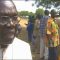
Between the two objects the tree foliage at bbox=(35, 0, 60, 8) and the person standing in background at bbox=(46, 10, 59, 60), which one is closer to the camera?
the person standing in background at bbox=(46, 10, 59, 60)

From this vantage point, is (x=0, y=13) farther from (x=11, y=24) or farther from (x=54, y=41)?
(x=54, y=41)

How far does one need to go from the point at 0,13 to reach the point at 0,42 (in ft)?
0.39

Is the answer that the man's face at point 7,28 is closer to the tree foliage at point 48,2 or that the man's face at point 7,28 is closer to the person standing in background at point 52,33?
the person standing in background at point 52,33

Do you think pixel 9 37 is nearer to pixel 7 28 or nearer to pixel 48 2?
pixel 7 28

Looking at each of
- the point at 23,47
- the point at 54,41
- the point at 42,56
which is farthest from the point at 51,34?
the point at 23,47

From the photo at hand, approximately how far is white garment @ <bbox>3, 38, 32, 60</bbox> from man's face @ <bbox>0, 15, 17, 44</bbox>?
0.13 feet

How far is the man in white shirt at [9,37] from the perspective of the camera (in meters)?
1.06

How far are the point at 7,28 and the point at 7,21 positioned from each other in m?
0.03

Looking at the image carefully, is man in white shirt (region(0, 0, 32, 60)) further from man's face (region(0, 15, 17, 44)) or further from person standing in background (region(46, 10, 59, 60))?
person standing in background (region(46, 10, 59, 60))

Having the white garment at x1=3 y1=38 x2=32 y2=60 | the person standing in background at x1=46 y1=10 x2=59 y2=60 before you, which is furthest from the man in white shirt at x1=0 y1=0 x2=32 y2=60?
the person standing in background at x1=46 y1=10 x2=59 y2=60

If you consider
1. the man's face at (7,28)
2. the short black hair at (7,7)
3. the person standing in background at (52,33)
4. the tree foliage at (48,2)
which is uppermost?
the tree foliage at (48,2)

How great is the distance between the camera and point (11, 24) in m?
1.10

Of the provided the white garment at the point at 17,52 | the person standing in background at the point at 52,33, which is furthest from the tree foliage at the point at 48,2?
the white garment at the point at 17,52

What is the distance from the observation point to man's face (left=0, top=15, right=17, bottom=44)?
1066mm
